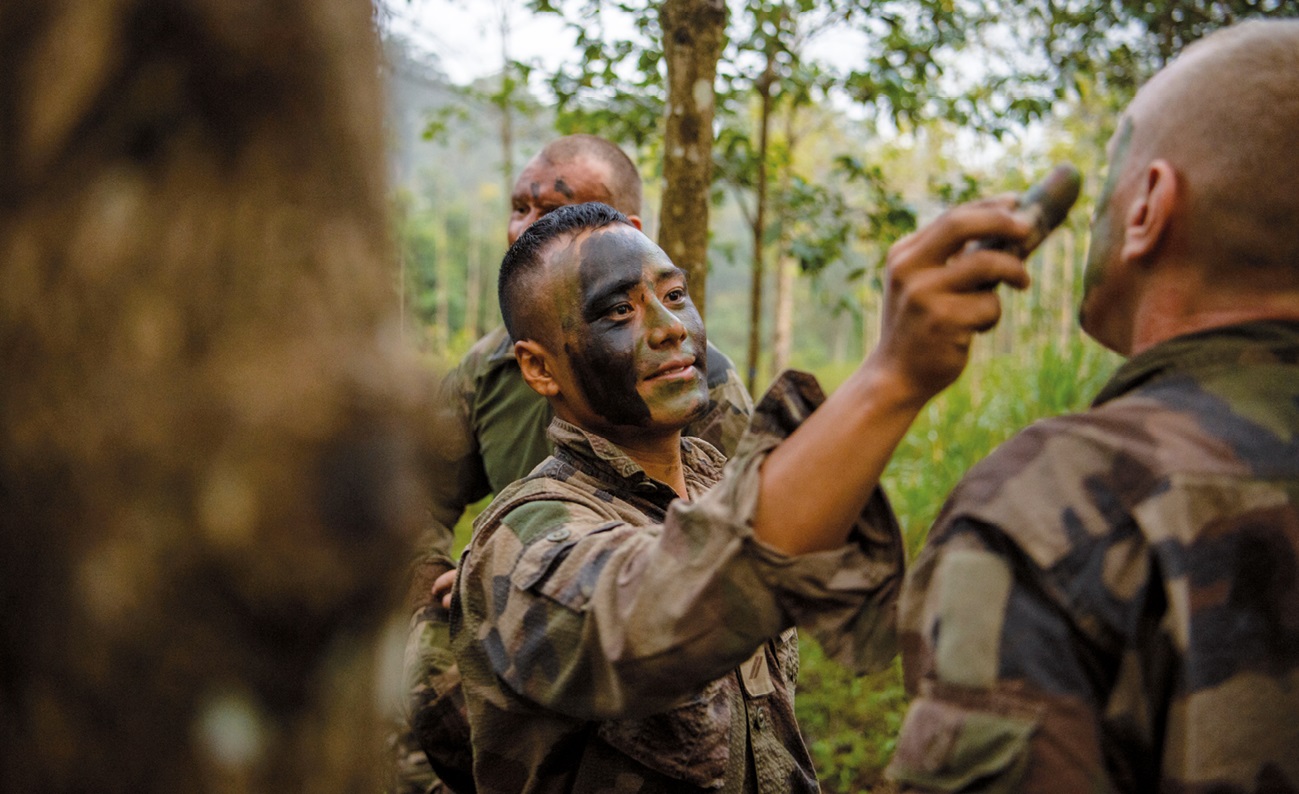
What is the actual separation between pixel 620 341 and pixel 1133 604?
113cm

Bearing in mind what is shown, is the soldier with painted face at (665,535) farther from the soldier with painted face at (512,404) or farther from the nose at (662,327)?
the soldier with painted face at (512,404)

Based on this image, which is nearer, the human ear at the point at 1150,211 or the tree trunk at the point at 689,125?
the human ear at the point at 1150,211

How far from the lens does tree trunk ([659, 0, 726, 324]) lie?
3480mm

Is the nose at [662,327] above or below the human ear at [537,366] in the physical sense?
above

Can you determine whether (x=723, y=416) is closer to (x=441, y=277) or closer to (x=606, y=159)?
(x=606, y=159)

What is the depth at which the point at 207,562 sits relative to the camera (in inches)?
31.5

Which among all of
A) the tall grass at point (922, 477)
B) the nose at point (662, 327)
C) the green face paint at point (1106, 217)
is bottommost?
the tall grass at point (922, 477)

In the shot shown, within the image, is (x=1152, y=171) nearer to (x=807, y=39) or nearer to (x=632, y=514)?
(x=632, y=514)

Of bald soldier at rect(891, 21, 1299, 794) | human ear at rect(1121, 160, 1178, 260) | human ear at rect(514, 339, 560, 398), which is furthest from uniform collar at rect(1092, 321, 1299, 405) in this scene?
human ear at rect(514, 339, 560, 398)

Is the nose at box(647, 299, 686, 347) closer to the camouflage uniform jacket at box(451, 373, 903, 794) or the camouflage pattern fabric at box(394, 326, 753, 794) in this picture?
A: the camouflage uniform jacket at box(451, 373, 903, 794)

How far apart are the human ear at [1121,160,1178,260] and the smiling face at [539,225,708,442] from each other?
94 centimetres

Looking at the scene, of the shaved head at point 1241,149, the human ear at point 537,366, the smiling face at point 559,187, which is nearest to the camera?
the shaved head at point 1241,149

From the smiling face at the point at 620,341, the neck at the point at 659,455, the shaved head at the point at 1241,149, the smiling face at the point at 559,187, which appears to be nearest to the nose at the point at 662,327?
the smiling face at the point at 620,341

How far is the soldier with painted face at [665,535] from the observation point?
126 cm
